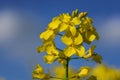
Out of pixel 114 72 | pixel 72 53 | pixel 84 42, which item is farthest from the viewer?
pixel 114 72

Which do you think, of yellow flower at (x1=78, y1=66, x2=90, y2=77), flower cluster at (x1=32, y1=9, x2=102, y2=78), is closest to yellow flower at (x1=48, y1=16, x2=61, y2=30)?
flower cluster at (x1=32, y1=9, x2=102, y2=78)

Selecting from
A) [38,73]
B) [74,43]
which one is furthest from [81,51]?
[38,73]

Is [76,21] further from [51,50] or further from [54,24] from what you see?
[51,50]

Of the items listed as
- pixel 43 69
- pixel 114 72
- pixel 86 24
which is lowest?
pixel 43 69

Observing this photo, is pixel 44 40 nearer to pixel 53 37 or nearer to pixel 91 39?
pixel 53 37

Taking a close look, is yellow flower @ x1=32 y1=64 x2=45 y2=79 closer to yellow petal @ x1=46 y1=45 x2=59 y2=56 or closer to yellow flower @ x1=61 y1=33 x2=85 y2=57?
yellow petal @ x1=46 y1=45 x2=59 y2=56

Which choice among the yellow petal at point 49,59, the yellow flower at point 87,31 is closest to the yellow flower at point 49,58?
the yellow petal at point 49,59

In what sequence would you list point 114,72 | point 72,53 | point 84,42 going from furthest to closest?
point 114,72 → point 84,42 → point 72,53

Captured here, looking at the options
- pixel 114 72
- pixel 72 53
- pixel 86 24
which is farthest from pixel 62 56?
pixel 114 72
